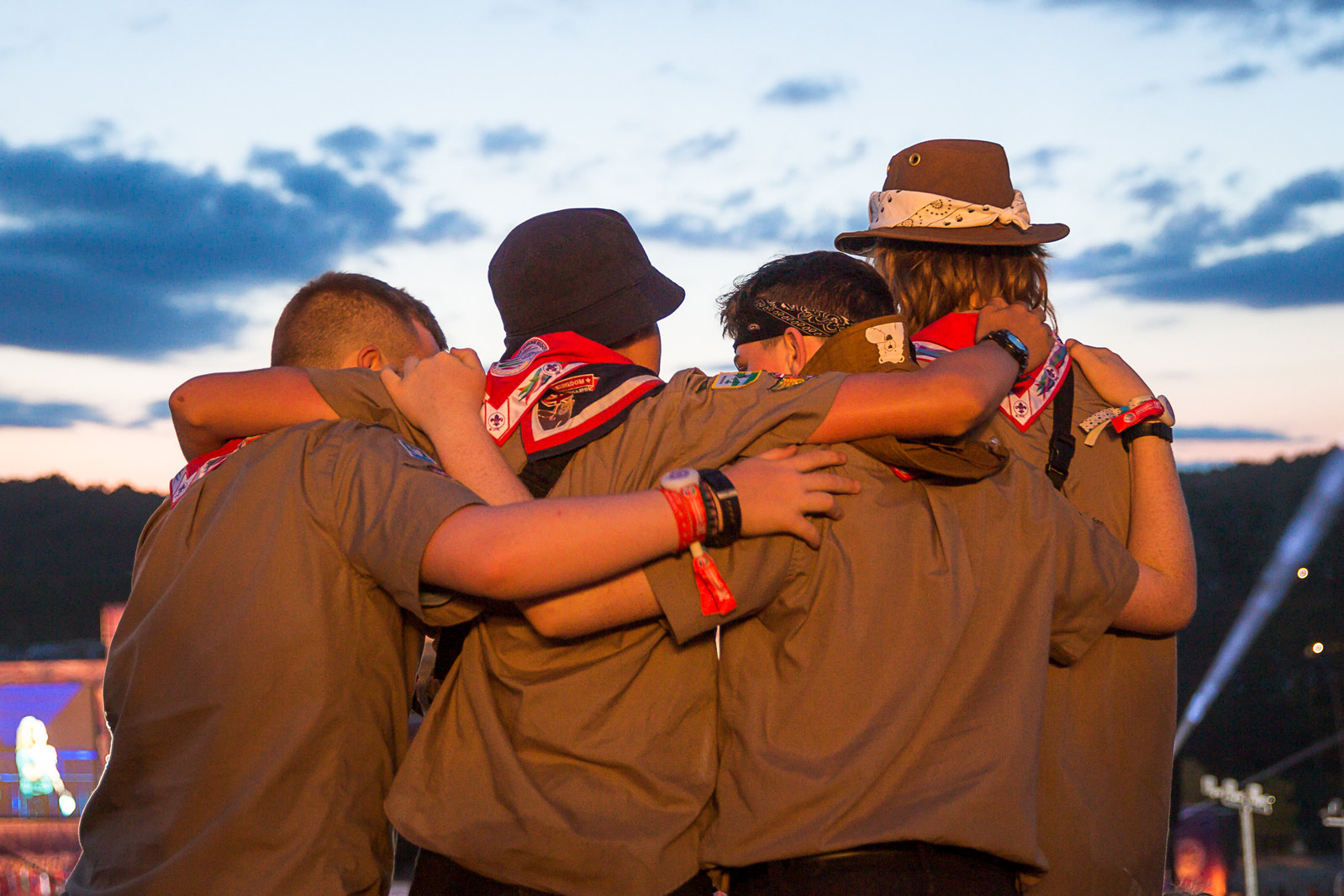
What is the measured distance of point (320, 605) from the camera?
1960 mm

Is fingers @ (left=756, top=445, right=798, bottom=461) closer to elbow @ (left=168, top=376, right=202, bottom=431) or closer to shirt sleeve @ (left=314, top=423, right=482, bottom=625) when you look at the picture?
shirt sleeve @ (left=314, top=423, right=482, bottom=625)

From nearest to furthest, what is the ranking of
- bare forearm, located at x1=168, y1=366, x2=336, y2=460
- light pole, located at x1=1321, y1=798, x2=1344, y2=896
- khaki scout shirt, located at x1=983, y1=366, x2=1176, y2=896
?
bare forearm, located at x1=168, y1=366, x2=336, y2=460 < khaki scout shirt, located at x1=983, y1=366, x2=1176, y2=896 < light pole, located at x1=1321, y1=798, x2=1344, y2=896

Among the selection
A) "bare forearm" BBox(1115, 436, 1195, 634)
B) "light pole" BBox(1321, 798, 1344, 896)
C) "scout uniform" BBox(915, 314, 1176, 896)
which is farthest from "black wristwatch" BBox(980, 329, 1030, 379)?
"light pole" BBox(1321, 798, 1344, 896)

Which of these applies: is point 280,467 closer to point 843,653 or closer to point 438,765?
point 438,765

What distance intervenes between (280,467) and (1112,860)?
5.76 feet

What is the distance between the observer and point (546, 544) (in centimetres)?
170

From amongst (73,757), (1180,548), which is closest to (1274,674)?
(73,757)

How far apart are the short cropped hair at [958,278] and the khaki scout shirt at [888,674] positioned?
0.65 metres

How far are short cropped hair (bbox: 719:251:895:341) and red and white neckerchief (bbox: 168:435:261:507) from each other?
103 centimetres

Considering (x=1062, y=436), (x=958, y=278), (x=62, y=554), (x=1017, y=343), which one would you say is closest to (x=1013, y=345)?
(x=1017, y=343)

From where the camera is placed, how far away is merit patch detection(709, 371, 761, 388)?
207 cm

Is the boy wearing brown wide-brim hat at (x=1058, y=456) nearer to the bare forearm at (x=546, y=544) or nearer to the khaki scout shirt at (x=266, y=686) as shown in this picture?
the bare forearm at (x=546, y=544)

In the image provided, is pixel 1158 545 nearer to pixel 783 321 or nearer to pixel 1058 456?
pixel 1058 456

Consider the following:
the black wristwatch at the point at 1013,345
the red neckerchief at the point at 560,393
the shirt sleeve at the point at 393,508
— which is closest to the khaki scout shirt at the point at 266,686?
the shirt sleeve at the point at 393,508
